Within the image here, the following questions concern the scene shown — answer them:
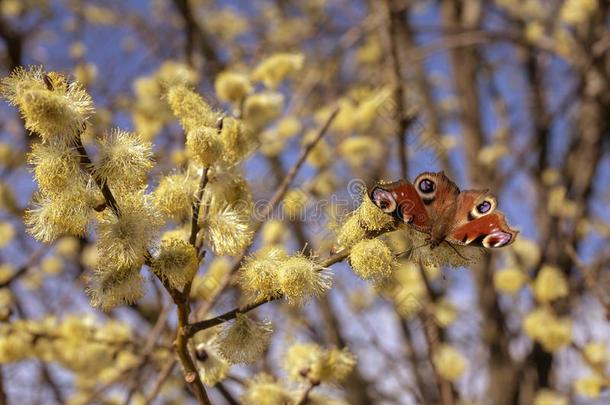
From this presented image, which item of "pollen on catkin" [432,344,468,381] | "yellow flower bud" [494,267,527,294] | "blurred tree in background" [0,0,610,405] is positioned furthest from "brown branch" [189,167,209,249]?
"yellow flower bud" [494,267,527,294]

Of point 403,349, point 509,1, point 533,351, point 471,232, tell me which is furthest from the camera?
point 509,1

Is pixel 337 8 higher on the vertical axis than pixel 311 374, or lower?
higher

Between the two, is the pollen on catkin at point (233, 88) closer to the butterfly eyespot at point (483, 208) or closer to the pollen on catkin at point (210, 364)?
the pollen on catkin at point (210, 364)

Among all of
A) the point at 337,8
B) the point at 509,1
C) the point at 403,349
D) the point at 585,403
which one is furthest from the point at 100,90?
the point at 585,403

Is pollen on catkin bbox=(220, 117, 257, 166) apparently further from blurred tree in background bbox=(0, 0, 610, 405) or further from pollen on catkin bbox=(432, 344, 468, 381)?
pollen on catkin bbox=(432, 344, 468, 381)

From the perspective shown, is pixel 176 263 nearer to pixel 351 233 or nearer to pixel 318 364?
pixel 351 233

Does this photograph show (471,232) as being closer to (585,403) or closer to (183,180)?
(183,180)

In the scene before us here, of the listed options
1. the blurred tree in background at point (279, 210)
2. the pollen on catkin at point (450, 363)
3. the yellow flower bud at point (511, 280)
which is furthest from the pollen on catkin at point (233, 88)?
the yellow flower bud at point (511, 280)
